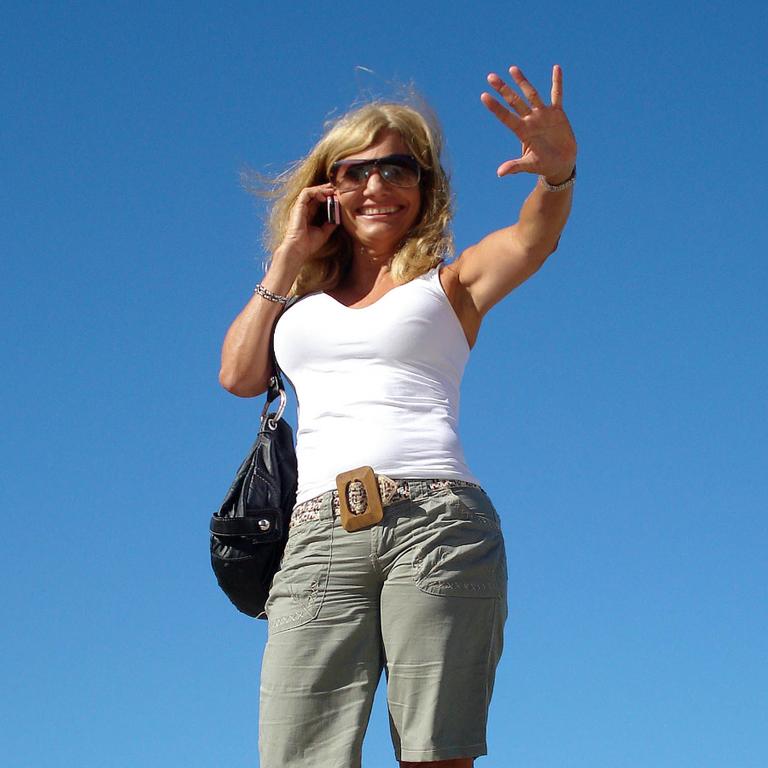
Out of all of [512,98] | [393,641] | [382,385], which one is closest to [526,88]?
[512,98]

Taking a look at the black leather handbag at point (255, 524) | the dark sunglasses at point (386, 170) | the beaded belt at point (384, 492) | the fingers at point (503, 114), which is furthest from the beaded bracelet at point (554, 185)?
the black leather handbag at point (255, 524)

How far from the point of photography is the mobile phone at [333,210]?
5.02 metres

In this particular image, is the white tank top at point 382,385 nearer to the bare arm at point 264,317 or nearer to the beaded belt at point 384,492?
the beaded belt at point 384,492

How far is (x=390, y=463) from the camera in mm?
4246

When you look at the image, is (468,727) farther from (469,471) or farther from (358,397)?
(358,397)

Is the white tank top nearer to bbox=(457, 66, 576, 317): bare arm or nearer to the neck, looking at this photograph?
bbox=(457, 66, 576, 317): bare arm

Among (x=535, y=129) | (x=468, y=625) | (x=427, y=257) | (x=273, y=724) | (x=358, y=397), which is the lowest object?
(x=273, y=724)

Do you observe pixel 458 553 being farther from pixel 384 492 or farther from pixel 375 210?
pixel 375 210

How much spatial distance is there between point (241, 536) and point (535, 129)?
1.69m

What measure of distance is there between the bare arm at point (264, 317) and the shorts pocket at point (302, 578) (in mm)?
687

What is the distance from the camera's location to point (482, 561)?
13.8ft

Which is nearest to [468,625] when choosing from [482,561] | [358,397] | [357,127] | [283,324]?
[482,561]

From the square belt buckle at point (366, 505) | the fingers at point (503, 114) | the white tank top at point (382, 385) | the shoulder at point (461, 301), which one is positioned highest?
the fingers at point (503, 114)

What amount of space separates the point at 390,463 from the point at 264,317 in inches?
34.1
